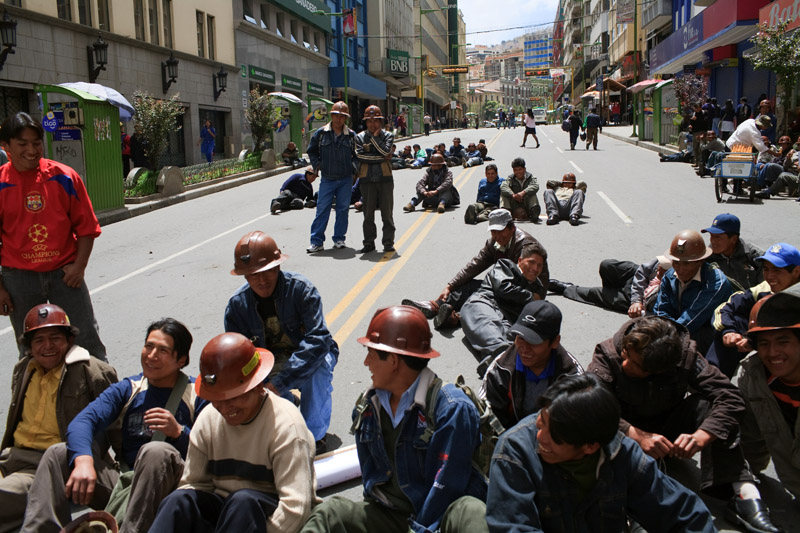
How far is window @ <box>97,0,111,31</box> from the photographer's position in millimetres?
23016

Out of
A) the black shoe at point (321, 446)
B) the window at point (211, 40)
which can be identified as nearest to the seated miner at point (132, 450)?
the black shoe at point (321, 446)

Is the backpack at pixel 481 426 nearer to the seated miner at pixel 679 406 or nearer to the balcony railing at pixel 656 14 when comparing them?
the seated miner at pixel 679 406

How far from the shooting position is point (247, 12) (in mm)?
35719

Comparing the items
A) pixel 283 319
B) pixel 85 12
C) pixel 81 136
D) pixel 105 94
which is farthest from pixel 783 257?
pixel 85 12

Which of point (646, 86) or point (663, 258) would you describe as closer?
point (663, 258)

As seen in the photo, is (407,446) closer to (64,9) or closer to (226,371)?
(226,371)

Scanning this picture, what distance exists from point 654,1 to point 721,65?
50.6ft

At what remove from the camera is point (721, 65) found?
103ft

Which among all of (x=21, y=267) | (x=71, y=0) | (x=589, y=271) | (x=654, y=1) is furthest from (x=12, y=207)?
(x=654, y=1)

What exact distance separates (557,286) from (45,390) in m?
5.42

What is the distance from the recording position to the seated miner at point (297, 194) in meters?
15.8

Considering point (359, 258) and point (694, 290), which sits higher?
point (694, 290)

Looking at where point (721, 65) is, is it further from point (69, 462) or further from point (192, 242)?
point (69, 462)

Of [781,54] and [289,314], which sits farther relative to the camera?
[781,54]
